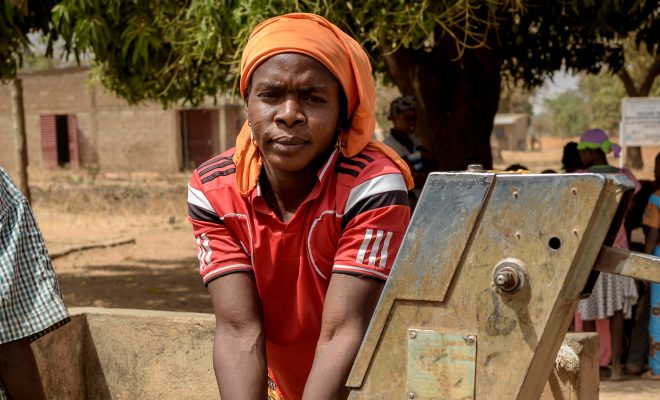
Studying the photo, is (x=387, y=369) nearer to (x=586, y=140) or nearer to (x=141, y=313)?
(x=141, y=313)

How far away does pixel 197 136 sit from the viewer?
82.0 feet

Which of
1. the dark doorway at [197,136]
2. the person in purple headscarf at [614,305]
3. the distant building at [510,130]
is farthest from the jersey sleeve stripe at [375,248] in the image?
the distant building at [510,130]

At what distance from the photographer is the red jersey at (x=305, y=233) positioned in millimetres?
1746

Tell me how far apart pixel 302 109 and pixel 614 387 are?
4.26 metres

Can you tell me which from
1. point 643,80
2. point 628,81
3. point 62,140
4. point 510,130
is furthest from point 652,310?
point 510,130

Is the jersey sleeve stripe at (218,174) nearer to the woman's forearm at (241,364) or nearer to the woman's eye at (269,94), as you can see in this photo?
the woman's eye at (269,94)

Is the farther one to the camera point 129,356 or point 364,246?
point 129,356

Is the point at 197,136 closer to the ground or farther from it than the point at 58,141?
farther from it

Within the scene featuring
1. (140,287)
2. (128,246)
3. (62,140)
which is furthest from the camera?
(62,140)

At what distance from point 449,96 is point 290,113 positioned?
5.81m

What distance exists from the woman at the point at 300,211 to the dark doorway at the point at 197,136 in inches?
912

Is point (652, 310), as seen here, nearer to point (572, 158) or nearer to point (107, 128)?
point (572, 158)

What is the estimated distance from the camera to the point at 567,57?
26.7ft

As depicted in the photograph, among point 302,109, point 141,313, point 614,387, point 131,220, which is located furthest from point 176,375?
point 131,220
